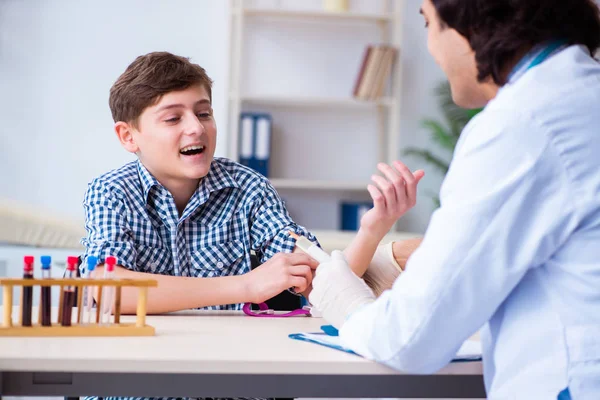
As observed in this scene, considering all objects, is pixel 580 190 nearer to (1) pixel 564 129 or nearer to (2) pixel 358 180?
(1) pixel 564 129

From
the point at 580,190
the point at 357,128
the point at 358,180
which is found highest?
the point at 580,190

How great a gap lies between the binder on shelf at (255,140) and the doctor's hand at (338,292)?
353 cm

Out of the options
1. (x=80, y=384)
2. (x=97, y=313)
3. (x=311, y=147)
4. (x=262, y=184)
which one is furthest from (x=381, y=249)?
(x=311, y=147)

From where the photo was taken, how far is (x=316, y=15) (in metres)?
4.82

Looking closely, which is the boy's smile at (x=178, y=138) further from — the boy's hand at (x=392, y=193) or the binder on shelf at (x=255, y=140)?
the binder on shelf at (x=255, y=140)

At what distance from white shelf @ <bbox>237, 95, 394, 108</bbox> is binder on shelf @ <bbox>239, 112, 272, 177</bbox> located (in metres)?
0.11

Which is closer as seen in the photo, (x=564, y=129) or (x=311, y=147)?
(x=564, y=129)

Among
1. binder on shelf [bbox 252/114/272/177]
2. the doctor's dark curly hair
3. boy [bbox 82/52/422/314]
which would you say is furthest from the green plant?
the doctor's dark curly hair

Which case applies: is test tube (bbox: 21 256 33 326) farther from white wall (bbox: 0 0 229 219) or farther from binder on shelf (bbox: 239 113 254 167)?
white wall (bbox: 0 0 229 219)

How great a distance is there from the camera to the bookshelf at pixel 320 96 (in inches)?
191

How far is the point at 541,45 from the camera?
1.07 m

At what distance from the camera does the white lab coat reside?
A: 3.11 feet

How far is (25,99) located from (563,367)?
4.37 metres

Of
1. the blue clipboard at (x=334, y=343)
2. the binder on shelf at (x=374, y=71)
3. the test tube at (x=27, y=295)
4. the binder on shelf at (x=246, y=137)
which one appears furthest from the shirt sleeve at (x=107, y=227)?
the binder on shelf at (x=374, y=71)
